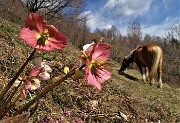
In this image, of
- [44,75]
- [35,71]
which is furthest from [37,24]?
[44,75]

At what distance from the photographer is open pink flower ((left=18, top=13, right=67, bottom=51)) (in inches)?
40.4

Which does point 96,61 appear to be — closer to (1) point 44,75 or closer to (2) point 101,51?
(2) point 101,51

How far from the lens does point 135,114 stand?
548 cm

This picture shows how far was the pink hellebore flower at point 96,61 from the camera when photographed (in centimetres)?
106

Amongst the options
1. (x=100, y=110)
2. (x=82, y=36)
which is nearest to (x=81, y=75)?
(x=100, y=110)

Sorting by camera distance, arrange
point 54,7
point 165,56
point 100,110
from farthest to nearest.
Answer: point 165,56
point 54,7
point 100,110

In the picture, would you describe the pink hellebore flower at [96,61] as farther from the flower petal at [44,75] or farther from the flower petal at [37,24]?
the flower petal at [44,75]

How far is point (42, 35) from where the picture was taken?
3.43 feet

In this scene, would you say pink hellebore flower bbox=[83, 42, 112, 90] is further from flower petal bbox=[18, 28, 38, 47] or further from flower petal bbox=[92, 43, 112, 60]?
flower petal bbox=[18, 28, 38, 47]

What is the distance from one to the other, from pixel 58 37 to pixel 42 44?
0.16 ft

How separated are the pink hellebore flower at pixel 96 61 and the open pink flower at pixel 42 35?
9cm

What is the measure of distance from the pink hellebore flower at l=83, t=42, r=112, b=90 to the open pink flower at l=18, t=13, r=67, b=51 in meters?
0.09

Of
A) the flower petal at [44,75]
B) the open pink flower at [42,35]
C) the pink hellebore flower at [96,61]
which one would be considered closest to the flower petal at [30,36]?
the open pink flower at [42,35]

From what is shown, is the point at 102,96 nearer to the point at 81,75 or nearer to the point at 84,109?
the point at 84,109
